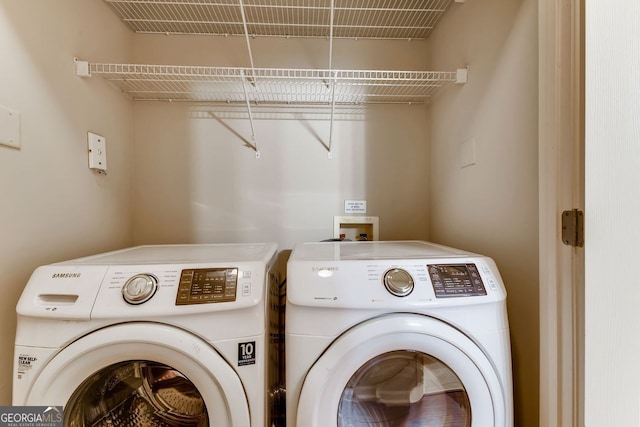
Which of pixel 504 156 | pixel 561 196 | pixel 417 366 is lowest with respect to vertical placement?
pixel 417 366

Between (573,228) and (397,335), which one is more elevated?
(573,228)

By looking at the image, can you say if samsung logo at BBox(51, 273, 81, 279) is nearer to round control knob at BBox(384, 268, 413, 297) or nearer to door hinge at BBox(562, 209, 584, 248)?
round control knob at BBox(384, 268, 413, 297)

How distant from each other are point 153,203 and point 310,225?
0.82m

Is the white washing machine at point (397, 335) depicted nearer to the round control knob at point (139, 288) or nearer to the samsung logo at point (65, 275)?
the round control knob at point (139, 288)

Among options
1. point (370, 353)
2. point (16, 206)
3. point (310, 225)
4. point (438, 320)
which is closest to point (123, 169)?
point (16, 206)

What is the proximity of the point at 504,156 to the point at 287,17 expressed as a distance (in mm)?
1147

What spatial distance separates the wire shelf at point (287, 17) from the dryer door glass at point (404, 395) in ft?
4.47

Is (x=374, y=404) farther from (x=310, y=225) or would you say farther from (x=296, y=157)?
(x=296, y=157)

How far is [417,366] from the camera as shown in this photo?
2.68ft

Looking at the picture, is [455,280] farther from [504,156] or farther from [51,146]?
[51,146]

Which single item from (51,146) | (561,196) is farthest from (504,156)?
(51,146)

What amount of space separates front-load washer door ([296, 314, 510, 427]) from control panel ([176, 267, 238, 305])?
31 centimetres

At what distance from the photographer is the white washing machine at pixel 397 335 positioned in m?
0.72

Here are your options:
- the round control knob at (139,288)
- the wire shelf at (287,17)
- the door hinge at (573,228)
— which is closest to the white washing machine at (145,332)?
the round control knob at (139,288)
